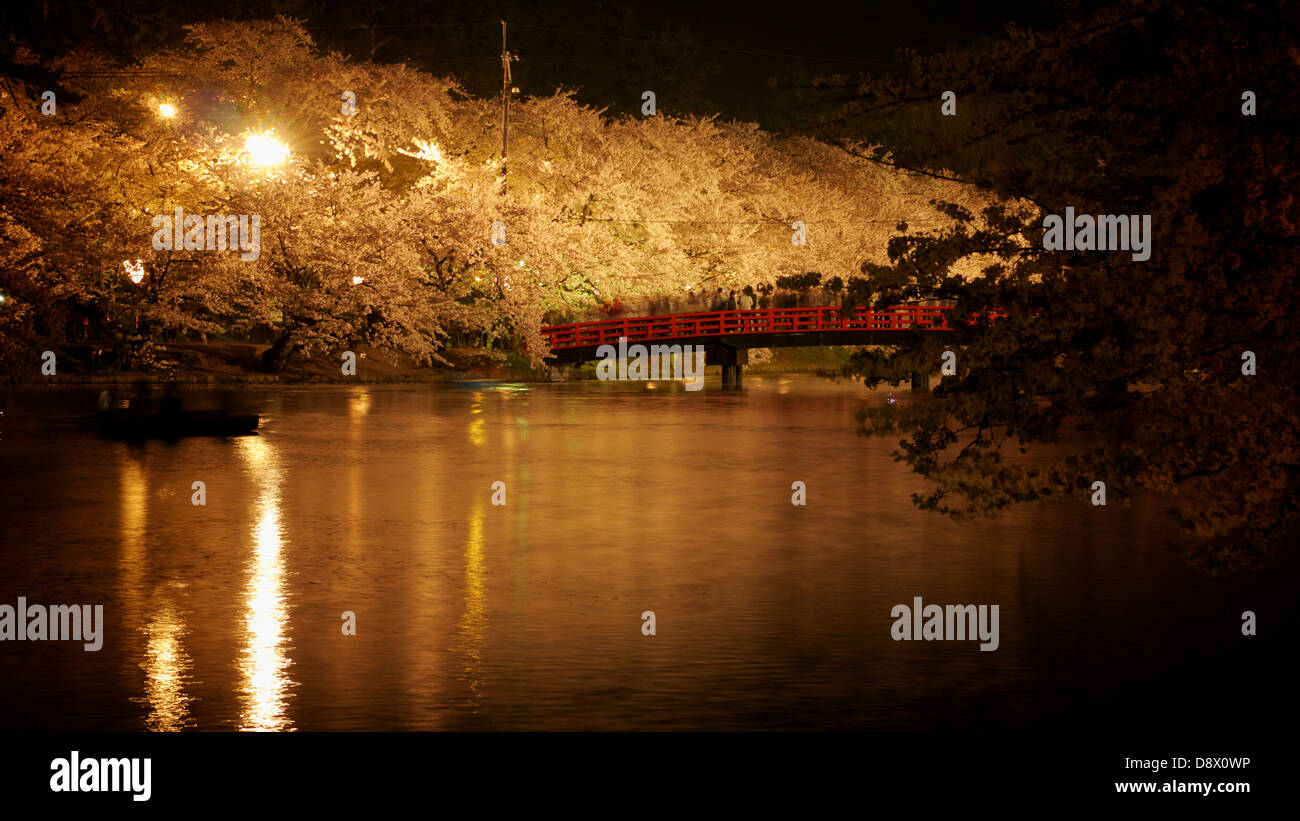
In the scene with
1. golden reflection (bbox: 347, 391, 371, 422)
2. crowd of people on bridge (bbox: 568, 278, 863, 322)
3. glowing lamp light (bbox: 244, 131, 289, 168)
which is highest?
glowing lamp light (bbox: 244, 131, 289, 168)

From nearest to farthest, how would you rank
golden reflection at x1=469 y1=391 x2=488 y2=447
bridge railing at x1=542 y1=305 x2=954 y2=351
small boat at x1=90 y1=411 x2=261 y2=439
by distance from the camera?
small boat at x1=90 y1=411 x2=261 y2=439, golden reflection at x1=469 y1=391 x2=488 y2=447, bridge railing at x1=542 y1=305 x2=954 y2=351

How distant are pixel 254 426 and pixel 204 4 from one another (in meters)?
49.7

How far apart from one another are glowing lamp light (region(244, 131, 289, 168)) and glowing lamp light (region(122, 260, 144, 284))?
24.0 ft

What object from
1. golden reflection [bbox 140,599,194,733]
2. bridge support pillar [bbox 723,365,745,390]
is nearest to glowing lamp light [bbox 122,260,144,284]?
bridge support pillar [bbox 723,365,745,390]

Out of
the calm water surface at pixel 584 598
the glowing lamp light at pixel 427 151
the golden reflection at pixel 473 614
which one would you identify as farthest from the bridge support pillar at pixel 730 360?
the golden reflection at pixel 473 614

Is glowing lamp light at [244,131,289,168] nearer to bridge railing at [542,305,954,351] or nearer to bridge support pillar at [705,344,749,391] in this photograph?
bridge railing at [542,305,954,351]

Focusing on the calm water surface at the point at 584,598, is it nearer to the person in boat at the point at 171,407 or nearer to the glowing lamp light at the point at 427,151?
the person in boat at the point at 171,407

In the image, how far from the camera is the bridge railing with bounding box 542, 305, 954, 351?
6688 centimetres

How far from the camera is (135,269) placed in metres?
59.0

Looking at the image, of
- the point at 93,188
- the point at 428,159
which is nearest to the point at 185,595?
the point at 93,188

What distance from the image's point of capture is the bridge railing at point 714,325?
219 feet

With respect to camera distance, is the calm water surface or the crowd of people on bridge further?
the crowd of people on bridge

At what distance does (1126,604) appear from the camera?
1816 cm
